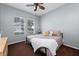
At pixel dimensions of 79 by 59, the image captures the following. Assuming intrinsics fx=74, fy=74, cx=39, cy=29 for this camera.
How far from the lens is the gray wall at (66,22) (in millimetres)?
995

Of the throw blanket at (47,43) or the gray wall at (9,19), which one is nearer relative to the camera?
the gray wall at (9,19)

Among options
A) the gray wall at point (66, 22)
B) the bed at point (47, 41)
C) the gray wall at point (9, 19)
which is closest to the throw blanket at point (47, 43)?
the bed at point (47, 41)

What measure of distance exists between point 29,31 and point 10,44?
315 mm

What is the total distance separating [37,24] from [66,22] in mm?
408

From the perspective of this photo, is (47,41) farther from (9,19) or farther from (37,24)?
(9,19)

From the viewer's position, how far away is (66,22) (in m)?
1.04

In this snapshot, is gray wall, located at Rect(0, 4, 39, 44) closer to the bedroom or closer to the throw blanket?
the bedroom

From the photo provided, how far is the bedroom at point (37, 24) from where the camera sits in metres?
0.96

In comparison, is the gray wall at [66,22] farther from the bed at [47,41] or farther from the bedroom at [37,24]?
the bed at [47,41]

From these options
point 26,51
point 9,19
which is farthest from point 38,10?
point 26,51

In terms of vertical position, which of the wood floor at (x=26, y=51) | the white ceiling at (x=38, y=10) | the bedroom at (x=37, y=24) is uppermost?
the white ceiling at (x=38, y=10)

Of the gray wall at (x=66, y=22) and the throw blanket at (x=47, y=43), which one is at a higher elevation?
the gray wall at (x=66, y=22)

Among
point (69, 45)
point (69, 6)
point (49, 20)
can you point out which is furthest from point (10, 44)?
point (69, 6)

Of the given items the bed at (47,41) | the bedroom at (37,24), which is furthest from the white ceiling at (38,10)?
the bed at (47,41)
